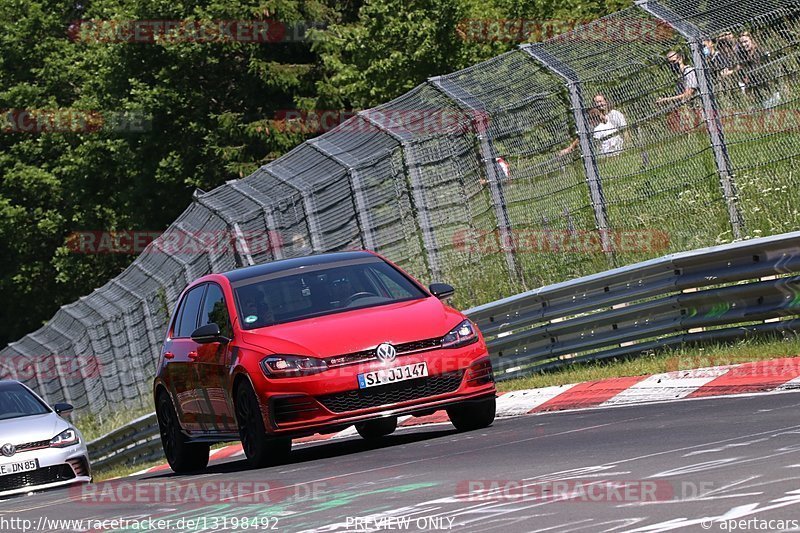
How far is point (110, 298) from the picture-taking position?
28359 millimetres

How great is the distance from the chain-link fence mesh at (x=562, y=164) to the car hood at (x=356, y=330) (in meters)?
3.75

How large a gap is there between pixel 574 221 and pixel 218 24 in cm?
3109

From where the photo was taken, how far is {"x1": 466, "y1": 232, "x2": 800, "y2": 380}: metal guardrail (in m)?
12.8

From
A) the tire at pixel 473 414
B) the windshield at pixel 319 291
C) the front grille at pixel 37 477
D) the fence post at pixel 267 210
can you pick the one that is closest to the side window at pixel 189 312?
the windshield at pixel 319 291

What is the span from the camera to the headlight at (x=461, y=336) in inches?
452

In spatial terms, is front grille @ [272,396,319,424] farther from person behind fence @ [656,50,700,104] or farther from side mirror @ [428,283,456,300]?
person behind fence @ [656,50,700,104]

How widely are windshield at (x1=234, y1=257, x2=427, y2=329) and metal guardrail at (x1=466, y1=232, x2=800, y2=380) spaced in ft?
8.26

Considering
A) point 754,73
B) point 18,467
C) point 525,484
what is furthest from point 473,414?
point 18,467

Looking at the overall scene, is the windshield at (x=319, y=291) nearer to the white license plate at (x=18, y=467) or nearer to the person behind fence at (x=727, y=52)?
the person behind fence at (x=727, y=52)

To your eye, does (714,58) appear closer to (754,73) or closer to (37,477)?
(754,73)

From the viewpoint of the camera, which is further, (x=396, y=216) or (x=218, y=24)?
(x=218, y=24)

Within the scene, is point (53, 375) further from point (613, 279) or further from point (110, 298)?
point (613, 279)

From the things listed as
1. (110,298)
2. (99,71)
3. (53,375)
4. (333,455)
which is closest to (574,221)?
(333,455)

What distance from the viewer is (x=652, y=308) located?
45.8 ft
